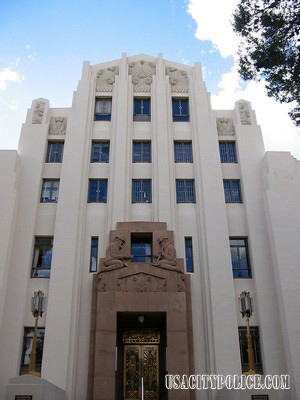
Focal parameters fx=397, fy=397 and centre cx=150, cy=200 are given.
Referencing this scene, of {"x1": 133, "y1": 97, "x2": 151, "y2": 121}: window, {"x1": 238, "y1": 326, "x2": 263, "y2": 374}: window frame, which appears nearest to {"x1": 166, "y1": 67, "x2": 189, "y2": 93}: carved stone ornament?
{"x1": 133, "y1": 97, "x2": 151, "y2": 121}: window

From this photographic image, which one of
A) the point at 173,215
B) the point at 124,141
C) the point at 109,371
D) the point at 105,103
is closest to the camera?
the point at 109,371

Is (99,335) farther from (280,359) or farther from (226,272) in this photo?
(280,359)

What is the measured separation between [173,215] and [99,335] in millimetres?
6060

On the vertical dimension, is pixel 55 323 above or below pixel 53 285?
below

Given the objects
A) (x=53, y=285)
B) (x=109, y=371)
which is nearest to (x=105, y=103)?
(x=53, y=285)

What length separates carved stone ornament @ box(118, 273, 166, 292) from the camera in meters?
15.8

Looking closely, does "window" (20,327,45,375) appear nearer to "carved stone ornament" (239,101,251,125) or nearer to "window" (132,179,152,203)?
"window" (132,179,152,203)

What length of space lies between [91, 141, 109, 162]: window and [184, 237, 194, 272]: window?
5720 millimetres

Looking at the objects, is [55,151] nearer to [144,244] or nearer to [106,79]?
[106,79]

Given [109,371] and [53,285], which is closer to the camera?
[109,371]

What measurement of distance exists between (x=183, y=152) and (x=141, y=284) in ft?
24.1

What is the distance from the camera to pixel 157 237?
1702 centimetres

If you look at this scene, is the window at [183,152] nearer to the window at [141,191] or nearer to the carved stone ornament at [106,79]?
the window at [141,191]

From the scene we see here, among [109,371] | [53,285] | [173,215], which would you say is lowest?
[109,371]
